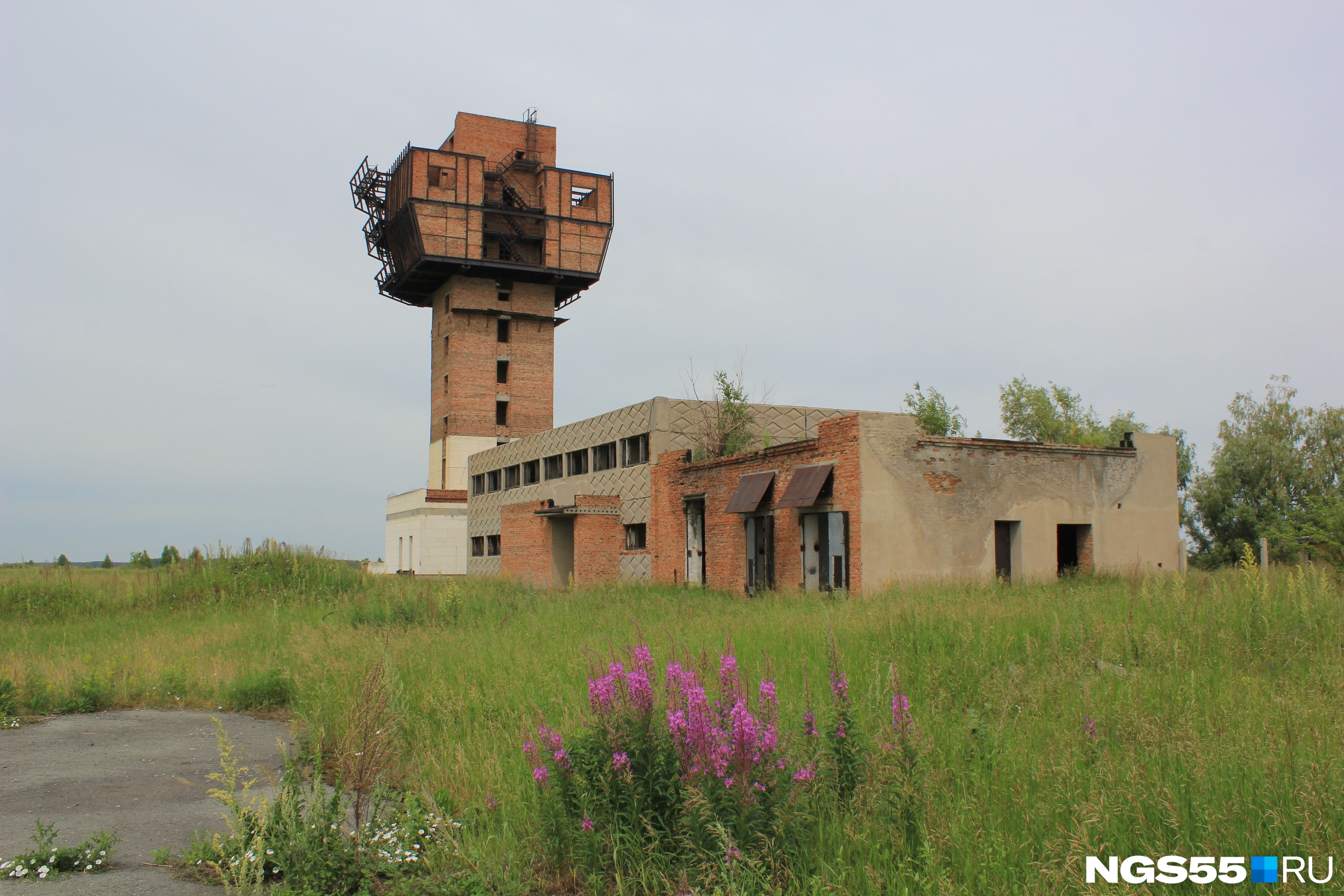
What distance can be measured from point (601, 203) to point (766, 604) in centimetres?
4211

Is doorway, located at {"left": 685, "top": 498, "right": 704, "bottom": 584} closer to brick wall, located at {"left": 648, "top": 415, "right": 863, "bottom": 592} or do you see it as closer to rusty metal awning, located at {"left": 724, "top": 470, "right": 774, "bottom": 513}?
brick wall, located at {"left": 648, "top": 415, "right": 863, "bottom": 592}

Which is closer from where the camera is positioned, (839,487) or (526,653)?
(526,653)

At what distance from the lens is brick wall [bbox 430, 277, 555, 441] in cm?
4922

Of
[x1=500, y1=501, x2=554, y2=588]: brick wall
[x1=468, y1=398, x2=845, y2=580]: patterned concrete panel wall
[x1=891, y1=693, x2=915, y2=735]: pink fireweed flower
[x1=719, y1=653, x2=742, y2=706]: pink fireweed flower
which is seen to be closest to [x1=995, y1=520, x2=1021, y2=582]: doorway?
[x1=468, y1=398, x2=845, y2=580]: patterned concrete panel wall

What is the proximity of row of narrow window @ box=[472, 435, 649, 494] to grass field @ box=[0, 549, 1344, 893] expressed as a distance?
1152 cm

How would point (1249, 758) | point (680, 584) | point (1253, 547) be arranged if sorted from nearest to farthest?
point (1249, 758), point (680, 584), point (1253, 547)

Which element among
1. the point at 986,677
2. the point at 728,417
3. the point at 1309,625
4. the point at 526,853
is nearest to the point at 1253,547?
the point at 728,417

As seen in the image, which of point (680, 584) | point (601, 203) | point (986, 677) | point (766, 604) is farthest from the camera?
point (601, 203)

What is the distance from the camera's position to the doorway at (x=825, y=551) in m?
16.8

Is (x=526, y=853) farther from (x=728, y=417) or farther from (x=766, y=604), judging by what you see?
(x=728, y=417)

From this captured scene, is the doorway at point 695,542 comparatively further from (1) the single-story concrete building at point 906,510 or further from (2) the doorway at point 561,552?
(2) the doorway at point 561,552

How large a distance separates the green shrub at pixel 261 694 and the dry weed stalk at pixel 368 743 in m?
3.78

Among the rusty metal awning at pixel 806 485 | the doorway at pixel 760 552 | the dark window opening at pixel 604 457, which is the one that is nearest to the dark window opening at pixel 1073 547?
the rusty metal awning at pixel 806 485

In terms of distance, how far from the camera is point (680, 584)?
930 inches
